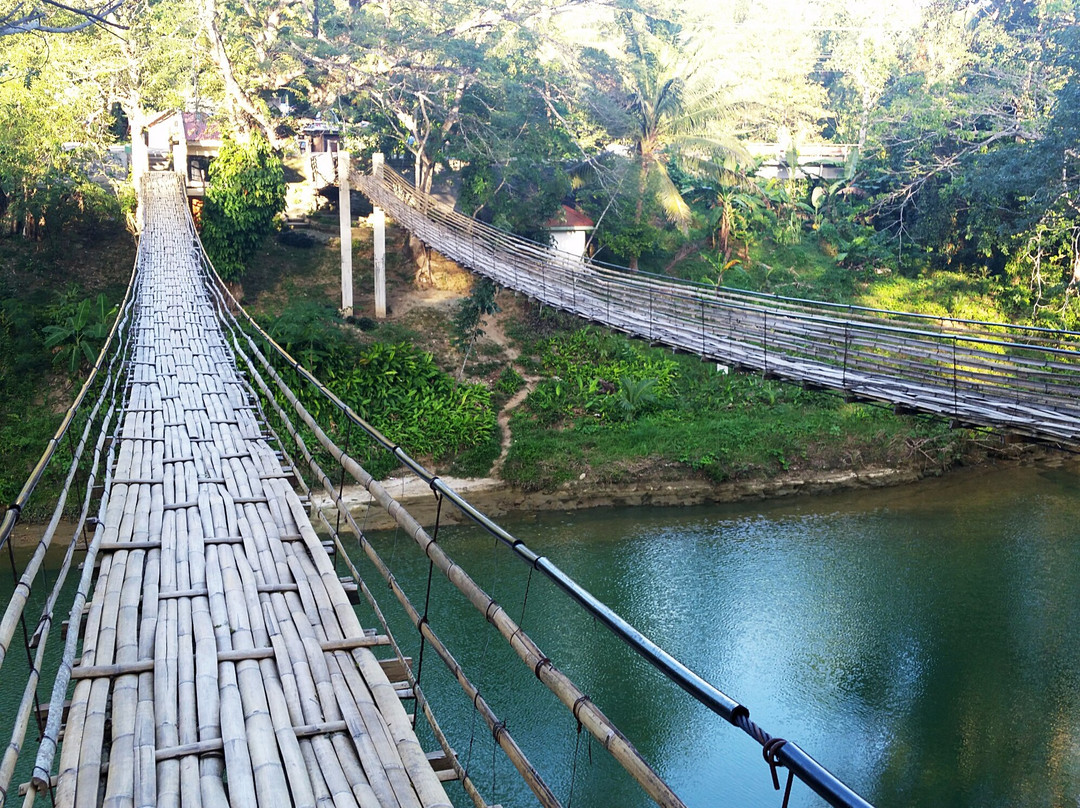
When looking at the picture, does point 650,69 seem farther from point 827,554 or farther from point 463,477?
point 827,554

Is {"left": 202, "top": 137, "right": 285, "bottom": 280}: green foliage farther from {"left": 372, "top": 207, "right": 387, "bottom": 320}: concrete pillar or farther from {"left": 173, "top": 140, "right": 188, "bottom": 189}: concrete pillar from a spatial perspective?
{"left": 372, "top": 207, "right": 387, "bottom": 320}: concrete pillar

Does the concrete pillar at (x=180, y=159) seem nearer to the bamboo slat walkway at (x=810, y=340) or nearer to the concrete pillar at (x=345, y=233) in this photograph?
the concrete pillar at (x=345, y=233)

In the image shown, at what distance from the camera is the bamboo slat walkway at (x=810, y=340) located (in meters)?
4.87

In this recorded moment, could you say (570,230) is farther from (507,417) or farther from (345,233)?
(507,417)

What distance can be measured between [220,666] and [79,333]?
7791 mm

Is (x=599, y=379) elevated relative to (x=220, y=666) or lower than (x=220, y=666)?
lower

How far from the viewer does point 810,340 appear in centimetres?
685

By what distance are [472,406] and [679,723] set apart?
4857 mm

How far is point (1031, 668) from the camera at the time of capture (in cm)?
589

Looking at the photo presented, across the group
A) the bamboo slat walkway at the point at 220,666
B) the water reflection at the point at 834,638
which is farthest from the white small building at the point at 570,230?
the bamboo slat walkway at the point at 220,666

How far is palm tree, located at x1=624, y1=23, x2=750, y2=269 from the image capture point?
38.5 feet

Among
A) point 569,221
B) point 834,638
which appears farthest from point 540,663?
point 569,221

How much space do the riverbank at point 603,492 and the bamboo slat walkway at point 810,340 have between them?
4.63 ft

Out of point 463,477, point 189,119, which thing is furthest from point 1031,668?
point 189,119
